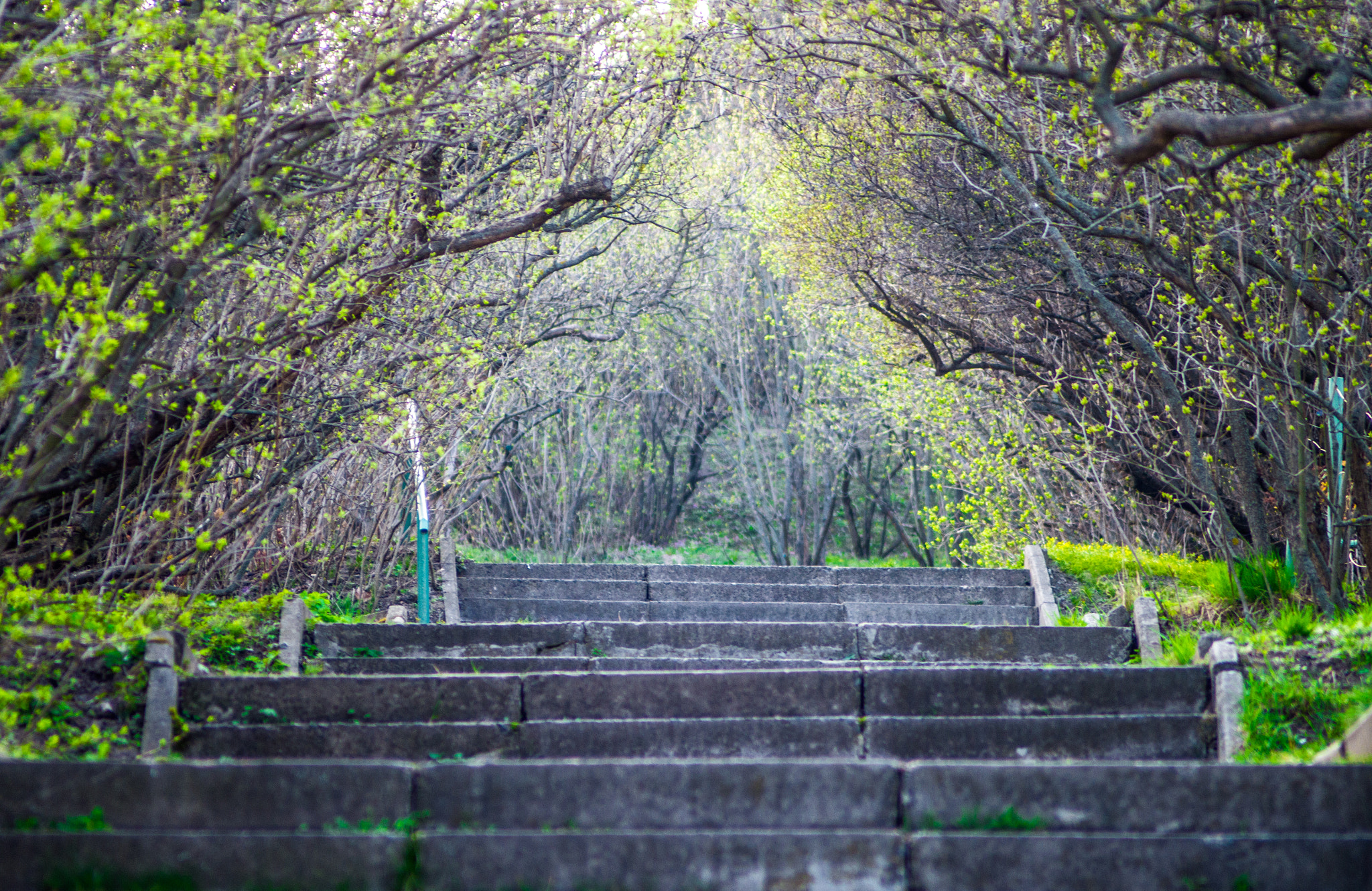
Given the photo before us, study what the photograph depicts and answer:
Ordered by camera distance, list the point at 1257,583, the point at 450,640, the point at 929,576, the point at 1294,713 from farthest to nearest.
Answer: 1. the point at 929,576
2. the point at 1257,583
3. the point at 450,640
4. the point at 1294,713

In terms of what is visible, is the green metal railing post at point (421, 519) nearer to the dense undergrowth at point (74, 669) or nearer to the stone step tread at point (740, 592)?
the stone step tread at point (740, 592)

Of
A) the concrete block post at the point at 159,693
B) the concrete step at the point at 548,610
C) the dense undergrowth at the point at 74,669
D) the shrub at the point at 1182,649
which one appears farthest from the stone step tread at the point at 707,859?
the concrete step at the point at 548,610

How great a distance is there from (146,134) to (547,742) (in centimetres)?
274

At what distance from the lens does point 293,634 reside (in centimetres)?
578

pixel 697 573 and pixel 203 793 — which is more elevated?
pixel 697 573

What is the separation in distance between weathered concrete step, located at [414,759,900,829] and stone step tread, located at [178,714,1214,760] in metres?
0.81

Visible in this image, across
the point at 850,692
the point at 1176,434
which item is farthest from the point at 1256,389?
the point at 850,692

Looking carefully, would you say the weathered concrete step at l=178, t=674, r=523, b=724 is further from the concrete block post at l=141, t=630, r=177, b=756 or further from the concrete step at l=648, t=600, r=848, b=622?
the concrete step at l=648, t=600, r=848, b=622

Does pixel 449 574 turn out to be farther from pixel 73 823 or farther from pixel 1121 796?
pixel 1121 796

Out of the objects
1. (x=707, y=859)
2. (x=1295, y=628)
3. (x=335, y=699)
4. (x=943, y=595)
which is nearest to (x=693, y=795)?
(x=707, y=859)

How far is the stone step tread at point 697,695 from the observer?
187 inches

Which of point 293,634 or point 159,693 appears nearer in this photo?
point 159,693

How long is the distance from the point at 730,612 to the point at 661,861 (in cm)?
441

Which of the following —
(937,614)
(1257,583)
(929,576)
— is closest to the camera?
(1257,583)
